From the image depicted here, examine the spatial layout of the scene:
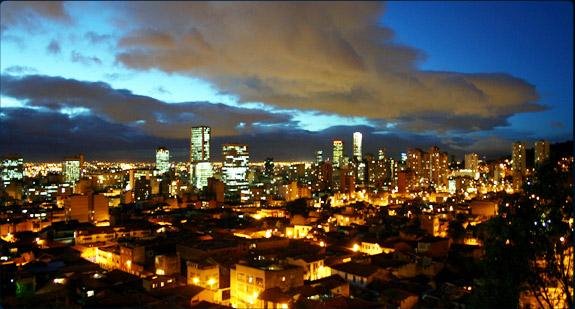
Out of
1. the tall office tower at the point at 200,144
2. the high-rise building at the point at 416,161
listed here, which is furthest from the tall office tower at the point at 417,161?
the tall office tower at the point at 200,144

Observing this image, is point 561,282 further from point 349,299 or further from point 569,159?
point 349,299

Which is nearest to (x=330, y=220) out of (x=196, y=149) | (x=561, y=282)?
(x=561, y=282)

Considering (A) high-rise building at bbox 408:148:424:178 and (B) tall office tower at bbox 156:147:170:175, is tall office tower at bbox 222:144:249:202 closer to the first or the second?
(B) tall office tower at bbox 156:147:170:175

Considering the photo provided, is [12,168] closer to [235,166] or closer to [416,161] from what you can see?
[235,166]

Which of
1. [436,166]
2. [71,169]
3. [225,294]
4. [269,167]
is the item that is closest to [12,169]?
[71,169]

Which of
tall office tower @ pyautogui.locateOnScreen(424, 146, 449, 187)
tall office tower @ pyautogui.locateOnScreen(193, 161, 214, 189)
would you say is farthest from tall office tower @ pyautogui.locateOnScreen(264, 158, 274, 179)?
tall office tower @ pyautogui.locateOnScreen(424, 146, 449, 187)

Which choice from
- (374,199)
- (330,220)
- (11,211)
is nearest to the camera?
(330,220)
